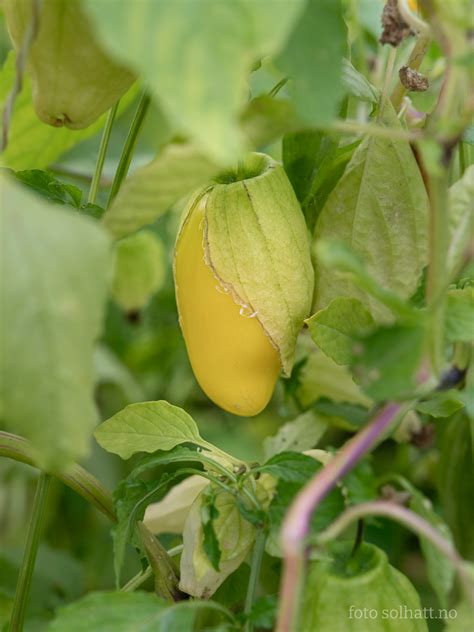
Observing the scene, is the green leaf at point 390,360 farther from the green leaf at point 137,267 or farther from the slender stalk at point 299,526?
the green leaf at point 137,267

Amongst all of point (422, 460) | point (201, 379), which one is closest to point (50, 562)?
point (422, 460)

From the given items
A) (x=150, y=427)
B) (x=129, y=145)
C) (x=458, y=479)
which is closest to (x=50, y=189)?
(x=129, y=145)

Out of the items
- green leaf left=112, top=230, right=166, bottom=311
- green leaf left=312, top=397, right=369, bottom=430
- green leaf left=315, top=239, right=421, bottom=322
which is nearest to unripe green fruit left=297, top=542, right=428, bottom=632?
green leaf left=315, top=239, right=421, bottom=322

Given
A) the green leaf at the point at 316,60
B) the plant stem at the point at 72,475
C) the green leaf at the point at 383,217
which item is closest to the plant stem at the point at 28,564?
the plant stem at the point at 72,475

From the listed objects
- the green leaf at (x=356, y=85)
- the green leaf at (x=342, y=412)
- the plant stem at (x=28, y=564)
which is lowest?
the green leaf at (x=342, y=412)

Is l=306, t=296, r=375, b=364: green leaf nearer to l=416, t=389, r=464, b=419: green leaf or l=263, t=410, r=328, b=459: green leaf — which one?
l=416, t=389, r=464, b=419: green leaf

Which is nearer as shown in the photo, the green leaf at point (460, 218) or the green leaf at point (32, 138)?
the green leaf at point (460, 218)

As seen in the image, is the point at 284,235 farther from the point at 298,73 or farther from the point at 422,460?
the point at 422,460
